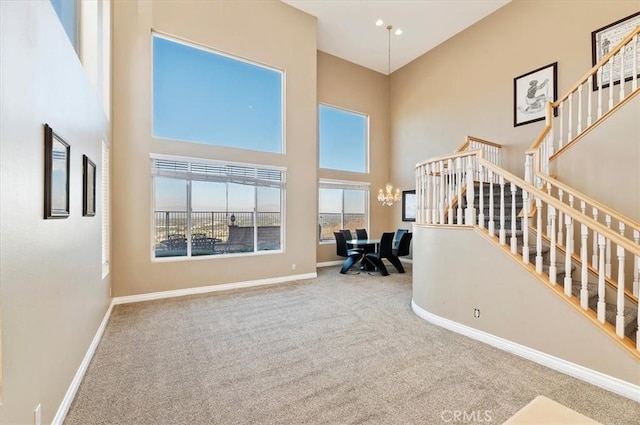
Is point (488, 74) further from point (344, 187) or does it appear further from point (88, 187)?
point (88, 187)

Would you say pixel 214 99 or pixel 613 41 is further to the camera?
pixel 214 99

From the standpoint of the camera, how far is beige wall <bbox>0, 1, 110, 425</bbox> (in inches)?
51.6

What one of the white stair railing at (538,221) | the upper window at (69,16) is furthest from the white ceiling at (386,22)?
the white stair railing at (538,221)

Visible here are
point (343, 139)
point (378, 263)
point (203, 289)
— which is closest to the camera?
point (203, 289)

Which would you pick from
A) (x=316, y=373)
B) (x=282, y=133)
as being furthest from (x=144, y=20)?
(x=316, y=373)

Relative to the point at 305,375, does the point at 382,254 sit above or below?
above

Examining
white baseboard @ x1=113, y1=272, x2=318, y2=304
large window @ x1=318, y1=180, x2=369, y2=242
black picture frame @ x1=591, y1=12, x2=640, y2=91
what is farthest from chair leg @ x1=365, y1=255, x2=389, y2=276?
black picture frame @ x1=591, y1=12, x2=640, y2=91

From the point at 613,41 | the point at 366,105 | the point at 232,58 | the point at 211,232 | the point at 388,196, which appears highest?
the point at 366,105

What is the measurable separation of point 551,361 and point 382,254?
159 inches

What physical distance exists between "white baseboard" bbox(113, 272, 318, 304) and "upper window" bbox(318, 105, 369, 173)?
10.6 feet

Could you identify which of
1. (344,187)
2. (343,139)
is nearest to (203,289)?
(344,187)

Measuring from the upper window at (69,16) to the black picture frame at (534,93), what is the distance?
711 centimetres

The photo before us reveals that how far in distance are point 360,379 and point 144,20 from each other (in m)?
5.98

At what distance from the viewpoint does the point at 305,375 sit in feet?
8.04
